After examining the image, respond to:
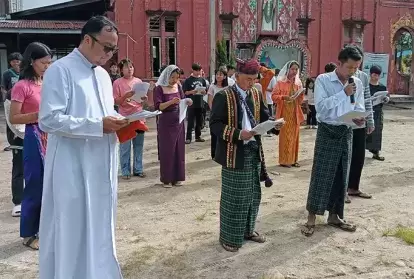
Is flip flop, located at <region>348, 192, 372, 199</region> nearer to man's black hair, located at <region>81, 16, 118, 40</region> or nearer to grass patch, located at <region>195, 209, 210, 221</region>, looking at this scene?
grass patch, located at <region>195, 209, 210, 221</region>

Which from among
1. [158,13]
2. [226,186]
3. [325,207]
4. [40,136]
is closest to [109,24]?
[40,136]

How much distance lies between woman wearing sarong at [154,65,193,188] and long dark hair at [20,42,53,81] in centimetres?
233

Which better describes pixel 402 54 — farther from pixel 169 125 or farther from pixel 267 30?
pixel 169 125

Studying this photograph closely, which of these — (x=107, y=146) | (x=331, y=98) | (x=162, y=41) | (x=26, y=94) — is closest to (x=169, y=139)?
(x=26, y=94)

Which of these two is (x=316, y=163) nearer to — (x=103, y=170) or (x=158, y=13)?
(x=103, y=170)

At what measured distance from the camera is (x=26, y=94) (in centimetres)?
381

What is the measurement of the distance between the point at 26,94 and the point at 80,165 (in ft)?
5.08

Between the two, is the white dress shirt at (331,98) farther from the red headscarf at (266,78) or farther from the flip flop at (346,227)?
the red headscarf at (266,78)

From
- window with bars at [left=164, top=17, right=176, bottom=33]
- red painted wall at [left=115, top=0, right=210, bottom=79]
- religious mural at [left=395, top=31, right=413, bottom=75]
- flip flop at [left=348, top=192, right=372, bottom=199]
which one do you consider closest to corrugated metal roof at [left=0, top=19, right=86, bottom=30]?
red painted wall at [left=115, top=0, right=210, bottom=79]

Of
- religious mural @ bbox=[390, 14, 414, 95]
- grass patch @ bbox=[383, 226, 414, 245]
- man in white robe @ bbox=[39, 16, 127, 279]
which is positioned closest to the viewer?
man in white robe @ bbox=[39, 16, 127, 279]

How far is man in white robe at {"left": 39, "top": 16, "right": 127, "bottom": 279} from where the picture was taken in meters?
2.51

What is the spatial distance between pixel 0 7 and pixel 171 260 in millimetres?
20925

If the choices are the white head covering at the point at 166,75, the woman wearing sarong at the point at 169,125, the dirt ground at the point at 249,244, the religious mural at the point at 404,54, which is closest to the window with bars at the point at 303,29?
the religious mural at the point at 404,54

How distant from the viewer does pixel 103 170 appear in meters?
2.69
